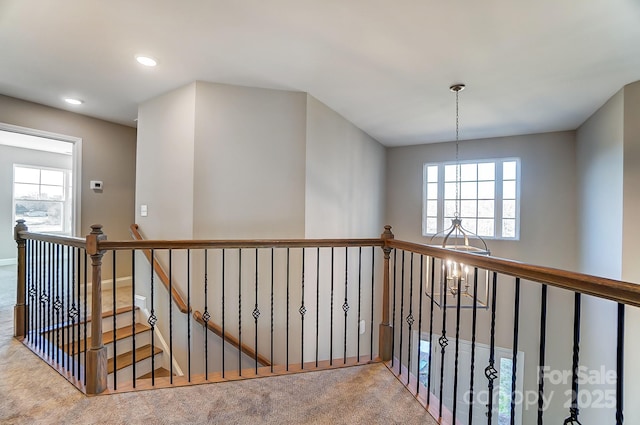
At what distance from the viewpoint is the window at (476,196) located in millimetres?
4633

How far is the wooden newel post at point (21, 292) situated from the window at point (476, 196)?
505cm

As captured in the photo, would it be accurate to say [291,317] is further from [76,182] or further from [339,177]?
[76,182]

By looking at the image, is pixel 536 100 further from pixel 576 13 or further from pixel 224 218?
pixel 224 218

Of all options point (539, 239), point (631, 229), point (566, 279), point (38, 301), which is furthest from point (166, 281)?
point (539, 239)

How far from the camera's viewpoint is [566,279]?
1.09 meters

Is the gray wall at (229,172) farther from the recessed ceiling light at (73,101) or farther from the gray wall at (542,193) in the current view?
the gray wall at (542,193)

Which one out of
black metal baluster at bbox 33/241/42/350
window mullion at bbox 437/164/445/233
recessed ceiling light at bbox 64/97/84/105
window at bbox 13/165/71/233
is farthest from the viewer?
window at bbox 13/165/71/233

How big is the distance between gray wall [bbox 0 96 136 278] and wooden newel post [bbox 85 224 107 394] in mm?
2782

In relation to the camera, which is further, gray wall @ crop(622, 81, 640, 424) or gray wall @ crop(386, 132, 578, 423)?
gray wall @ crop(386, 132, 578, 423)

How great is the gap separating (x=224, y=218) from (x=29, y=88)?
2.49m

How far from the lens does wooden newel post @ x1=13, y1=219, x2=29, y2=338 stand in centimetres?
262

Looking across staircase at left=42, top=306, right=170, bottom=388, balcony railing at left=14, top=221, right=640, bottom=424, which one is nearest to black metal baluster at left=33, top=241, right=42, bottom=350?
balcony railing at left=14, top=221, right=640, bottom=424

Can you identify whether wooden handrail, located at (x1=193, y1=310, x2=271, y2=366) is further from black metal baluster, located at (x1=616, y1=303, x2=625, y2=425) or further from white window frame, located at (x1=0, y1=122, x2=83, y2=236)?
black metal baluster, located at (x1=616, y1=303, x2=625, y2=425)

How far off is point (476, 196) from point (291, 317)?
353cm
